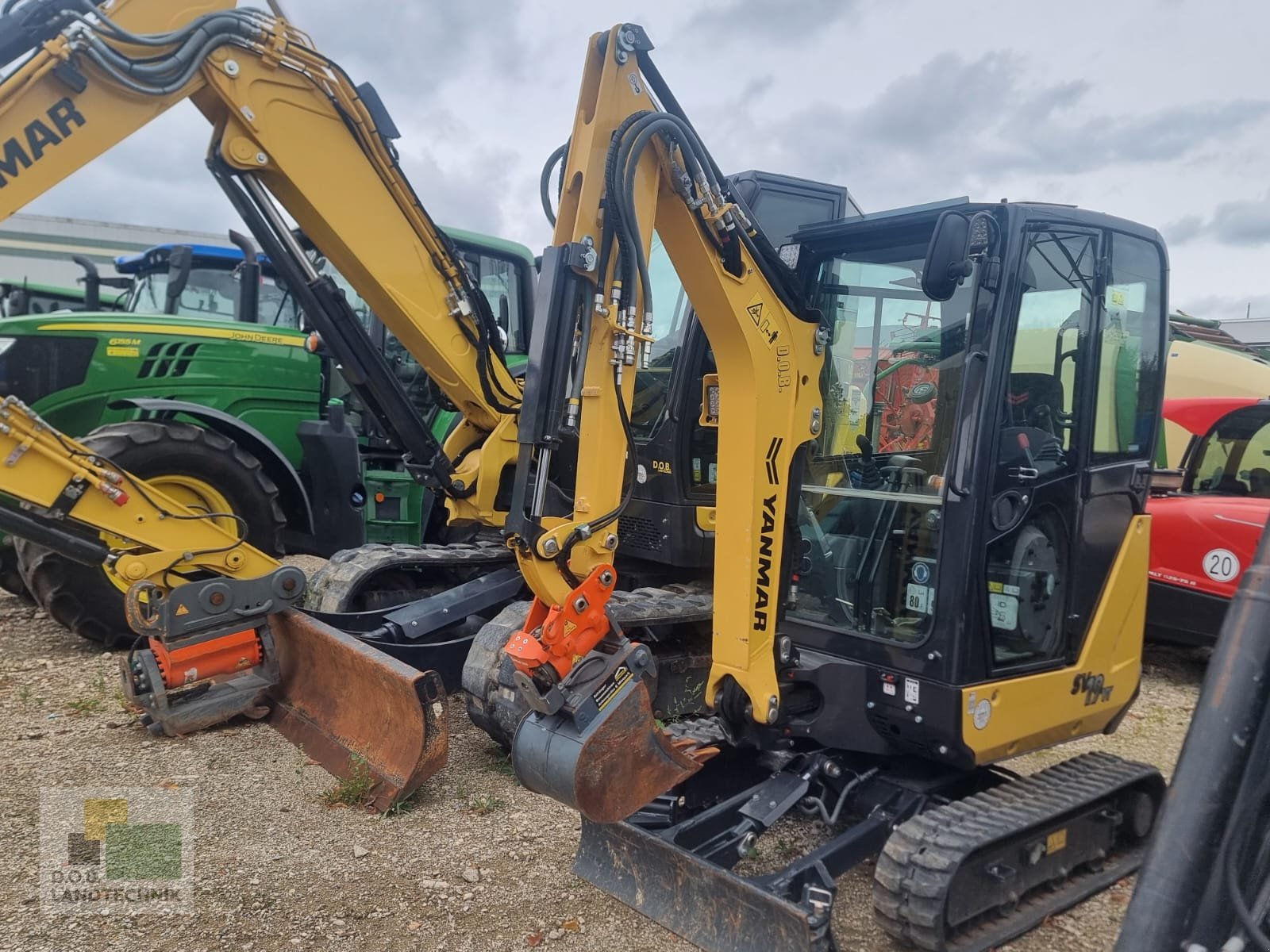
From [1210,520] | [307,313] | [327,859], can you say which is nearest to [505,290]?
[307,313]

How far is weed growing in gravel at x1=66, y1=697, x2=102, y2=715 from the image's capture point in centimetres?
500

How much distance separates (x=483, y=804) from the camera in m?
4.06

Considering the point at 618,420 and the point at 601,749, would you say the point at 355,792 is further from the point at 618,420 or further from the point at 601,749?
the point at 618,420

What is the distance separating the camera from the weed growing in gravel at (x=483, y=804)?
4.01 m

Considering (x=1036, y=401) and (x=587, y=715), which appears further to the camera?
(x=1036, y=401)

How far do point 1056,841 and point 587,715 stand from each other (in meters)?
1.72

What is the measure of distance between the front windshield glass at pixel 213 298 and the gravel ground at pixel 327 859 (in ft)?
11.1

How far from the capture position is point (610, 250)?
3010mm

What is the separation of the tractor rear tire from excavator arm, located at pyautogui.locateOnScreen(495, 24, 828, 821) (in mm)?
3676

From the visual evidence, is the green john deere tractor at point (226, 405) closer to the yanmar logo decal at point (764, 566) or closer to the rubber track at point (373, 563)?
the rubber track at point (373, 563)

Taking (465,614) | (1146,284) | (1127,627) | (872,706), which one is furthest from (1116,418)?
(465,614)

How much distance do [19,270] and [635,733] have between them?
74.0 feet

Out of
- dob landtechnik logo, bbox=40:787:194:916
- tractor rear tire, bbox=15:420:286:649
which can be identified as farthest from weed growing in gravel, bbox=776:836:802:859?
tractor rear tire, bbox=15:420:286:649

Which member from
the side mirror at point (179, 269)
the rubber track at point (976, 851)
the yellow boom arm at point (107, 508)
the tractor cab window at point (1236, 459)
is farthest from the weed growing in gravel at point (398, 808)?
the tractor cab window at point (1236, 459)
